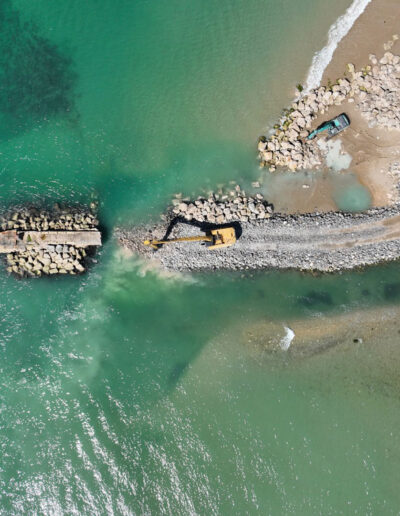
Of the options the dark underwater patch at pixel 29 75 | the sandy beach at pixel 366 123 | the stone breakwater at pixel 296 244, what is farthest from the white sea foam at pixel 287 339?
the dark underwater patch at pixel 29 75

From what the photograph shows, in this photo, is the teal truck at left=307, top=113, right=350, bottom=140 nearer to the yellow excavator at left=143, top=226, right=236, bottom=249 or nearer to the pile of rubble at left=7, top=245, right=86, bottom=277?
the yellow excavator at left=143, top=226, right=236, bottom=249

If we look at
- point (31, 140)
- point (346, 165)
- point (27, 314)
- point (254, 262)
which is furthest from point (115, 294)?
point (346, 165)

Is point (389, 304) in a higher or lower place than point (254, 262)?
lower

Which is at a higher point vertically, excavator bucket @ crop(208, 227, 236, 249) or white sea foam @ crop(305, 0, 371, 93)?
white sea foam @ crop(305, 0, 371, 93)

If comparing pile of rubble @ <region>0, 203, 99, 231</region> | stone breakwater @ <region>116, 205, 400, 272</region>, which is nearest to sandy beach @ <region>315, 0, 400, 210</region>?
stone breakwater @ <region>116, 205, 400, 272</region>

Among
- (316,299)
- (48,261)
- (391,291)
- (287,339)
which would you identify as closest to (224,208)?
(316,299)

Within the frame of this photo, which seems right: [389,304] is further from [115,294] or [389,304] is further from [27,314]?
[27,314]

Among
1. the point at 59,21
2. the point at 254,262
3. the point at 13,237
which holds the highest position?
the point at 59,21

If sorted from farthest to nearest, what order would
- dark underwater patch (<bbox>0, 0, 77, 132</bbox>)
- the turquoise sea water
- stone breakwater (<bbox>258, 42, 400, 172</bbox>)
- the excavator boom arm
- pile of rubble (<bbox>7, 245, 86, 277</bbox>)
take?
dark underwater patch (<bbox>0, 0, 77, 132</bbox>) < stone breakwater (<bbox>258, 42, 400, 172</bbox>) < pile of rubble (<bbox>7, 245, 86, 277</bbox>) < the turquoise sea water < the excavator boom arm
